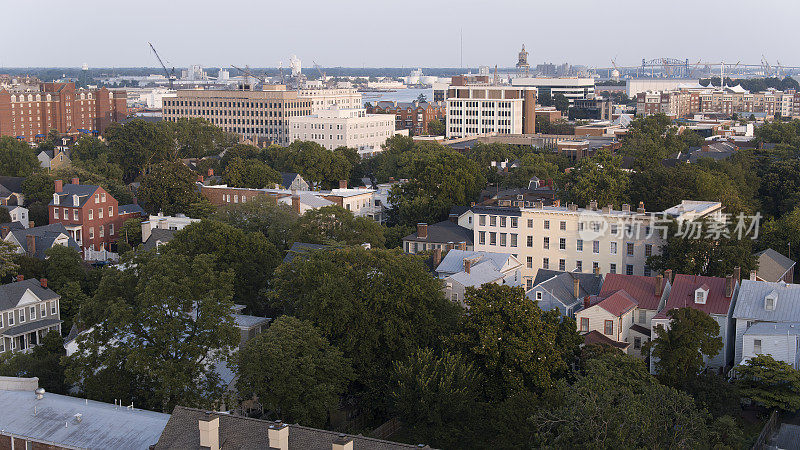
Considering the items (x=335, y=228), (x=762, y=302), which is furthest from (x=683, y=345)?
(x=335, y=228)

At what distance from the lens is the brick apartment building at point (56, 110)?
507 feet

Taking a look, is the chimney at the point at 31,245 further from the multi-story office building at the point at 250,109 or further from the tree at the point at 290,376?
the multi-story office building at the point at 250,109

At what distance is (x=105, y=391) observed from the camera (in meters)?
34.7

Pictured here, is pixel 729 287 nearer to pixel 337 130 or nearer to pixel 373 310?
pixel 373 310

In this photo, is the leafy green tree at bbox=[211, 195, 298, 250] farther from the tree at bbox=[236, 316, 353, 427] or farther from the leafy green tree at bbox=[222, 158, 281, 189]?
the tree at bbox=[236, 316, 353, 427]

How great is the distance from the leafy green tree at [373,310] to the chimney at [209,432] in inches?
423

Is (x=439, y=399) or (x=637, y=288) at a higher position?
(x=637, y=288)

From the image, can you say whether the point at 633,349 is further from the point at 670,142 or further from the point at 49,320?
the point at 670,142

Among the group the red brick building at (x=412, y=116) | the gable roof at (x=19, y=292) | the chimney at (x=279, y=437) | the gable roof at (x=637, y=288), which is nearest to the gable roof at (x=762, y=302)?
the gable roof at (x=637, y=288)

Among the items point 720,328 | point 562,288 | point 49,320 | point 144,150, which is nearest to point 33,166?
point 144,150

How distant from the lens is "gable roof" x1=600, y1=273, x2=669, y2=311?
4588cm

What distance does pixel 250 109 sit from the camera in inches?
6560

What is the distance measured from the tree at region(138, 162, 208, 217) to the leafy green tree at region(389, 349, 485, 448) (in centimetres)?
4535

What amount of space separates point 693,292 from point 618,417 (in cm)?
1697
